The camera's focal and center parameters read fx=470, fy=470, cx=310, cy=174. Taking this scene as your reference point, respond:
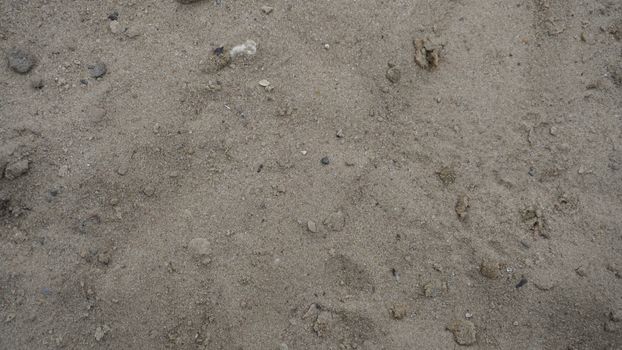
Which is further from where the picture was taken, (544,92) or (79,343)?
(544,92)

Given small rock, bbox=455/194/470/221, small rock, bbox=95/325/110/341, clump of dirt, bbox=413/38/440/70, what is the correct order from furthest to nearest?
clump of dirt, bbox=413/38/440/70, small rock, bbox=455/194/470/221, small rock, bbox=95/325/110/341

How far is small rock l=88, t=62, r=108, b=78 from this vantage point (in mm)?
2244

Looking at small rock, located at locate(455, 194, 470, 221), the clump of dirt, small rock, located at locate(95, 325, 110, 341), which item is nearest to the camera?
small rock, located at locate(95, 325, 110, 341)

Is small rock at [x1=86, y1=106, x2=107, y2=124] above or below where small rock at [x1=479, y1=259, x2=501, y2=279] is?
above

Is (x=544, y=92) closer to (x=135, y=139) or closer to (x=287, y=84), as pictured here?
(x=287, y=84)

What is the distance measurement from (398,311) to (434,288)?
0.66 ft

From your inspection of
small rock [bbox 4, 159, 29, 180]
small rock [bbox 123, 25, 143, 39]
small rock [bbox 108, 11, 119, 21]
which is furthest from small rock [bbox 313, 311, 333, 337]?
small rock [bbox 108, 11, 119, 21]

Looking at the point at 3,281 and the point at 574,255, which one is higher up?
the point at 574,255

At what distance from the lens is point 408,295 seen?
2.14 meters

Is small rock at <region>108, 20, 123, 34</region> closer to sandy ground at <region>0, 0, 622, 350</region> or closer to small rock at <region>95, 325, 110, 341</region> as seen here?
sandy ground at <region>0, 0, 622, 350</region>

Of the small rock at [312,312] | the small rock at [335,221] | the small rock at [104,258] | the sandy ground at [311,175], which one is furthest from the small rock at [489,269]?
the small rock at [104,258]

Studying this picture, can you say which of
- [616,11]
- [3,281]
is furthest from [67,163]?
[616,11]

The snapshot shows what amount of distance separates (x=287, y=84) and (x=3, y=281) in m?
1.56

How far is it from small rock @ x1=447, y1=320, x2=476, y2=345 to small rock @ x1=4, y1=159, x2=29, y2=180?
6.73 ft
